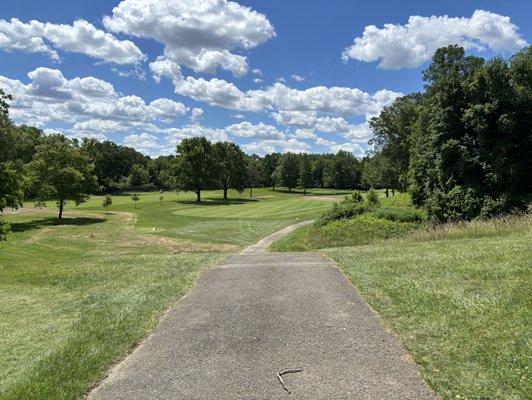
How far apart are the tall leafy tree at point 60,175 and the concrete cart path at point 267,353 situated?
Result: 43.6 m

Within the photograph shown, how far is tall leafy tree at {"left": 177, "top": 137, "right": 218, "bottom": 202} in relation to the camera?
Answer: 7962cm

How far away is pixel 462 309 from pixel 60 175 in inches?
1896

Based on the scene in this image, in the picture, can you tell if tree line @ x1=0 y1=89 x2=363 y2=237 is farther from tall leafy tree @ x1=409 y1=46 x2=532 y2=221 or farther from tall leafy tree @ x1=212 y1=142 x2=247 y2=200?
tall leafy tree @ x1=409 y1=46 x2=532 y2=221

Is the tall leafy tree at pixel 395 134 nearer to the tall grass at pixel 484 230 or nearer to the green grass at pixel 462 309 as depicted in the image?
the tall grass at pixel 484 230

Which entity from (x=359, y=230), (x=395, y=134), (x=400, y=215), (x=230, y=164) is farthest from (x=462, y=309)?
(x=230, y=164)

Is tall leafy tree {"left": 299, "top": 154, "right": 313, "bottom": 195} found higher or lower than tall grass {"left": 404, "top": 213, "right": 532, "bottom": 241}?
higher

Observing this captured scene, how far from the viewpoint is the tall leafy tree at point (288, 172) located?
4919 inches

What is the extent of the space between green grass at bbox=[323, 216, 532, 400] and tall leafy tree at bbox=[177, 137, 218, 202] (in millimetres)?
67816

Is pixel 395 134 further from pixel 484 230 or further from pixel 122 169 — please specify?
pixel 122 169

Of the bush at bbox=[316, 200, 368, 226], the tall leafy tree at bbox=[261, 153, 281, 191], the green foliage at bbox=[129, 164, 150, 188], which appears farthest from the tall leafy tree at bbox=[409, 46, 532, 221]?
the green foliage at bbox=[129, 164, 150, 188]

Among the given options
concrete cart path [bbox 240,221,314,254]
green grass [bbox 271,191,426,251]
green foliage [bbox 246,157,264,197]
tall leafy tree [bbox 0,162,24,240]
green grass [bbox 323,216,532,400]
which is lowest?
concrete cart path [bbox 240,221,314,254]

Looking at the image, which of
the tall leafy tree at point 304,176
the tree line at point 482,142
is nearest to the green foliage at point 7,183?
the tree line at point 482,142

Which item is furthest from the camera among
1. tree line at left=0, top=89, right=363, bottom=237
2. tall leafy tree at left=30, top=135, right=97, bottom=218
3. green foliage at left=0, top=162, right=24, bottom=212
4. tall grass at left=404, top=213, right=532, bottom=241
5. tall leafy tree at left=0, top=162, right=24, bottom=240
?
tall leafy tree at left=30, top=135, right=97, bottom=218

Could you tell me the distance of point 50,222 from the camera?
151 feet
